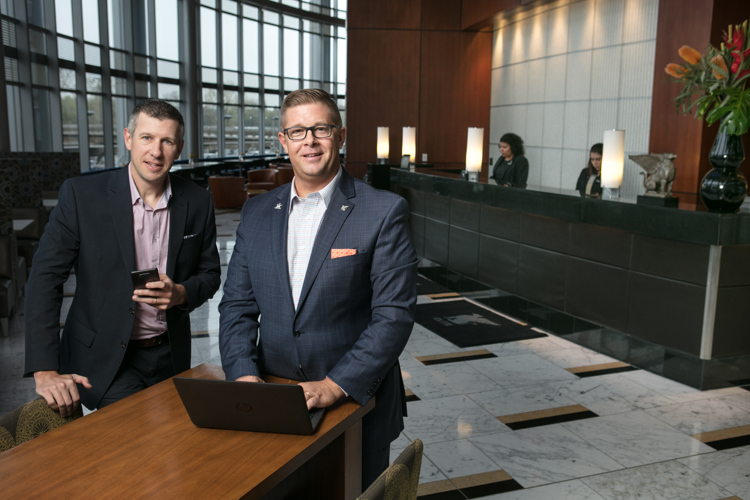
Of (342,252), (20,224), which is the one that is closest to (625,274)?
(342,252)

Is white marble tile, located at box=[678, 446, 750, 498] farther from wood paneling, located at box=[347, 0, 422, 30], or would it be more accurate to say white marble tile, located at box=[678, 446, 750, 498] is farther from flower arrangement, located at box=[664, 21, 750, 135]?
wood paneling, located at box=[347, 0, 422, 30]

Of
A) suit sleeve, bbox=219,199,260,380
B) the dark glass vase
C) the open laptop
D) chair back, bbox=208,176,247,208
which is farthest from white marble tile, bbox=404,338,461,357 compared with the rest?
chair back, bbox=208,176,247,208

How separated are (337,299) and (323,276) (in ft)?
0.26

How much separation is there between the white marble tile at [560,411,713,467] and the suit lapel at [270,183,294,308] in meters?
2.30

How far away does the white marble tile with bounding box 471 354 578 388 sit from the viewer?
4.43 m

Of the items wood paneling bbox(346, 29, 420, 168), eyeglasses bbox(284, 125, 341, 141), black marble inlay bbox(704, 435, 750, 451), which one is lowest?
black marble inlay bbox(704, 435, 750, 451)

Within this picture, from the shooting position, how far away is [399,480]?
50.7 inches

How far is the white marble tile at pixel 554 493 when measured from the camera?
2887 millimetres

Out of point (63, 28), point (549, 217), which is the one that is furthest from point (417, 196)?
point (63, 28)

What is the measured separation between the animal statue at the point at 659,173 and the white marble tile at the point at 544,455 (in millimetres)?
1950

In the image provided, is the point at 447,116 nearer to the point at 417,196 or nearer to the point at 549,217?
the point at 417,196

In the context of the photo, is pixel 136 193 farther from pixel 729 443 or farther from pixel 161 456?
pixel 729 443

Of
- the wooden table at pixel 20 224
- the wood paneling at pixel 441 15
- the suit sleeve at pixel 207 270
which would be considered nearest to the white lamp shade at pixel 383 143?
the wood paneling at pixel 441 15

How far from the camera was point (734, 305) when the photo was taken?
414 cm
